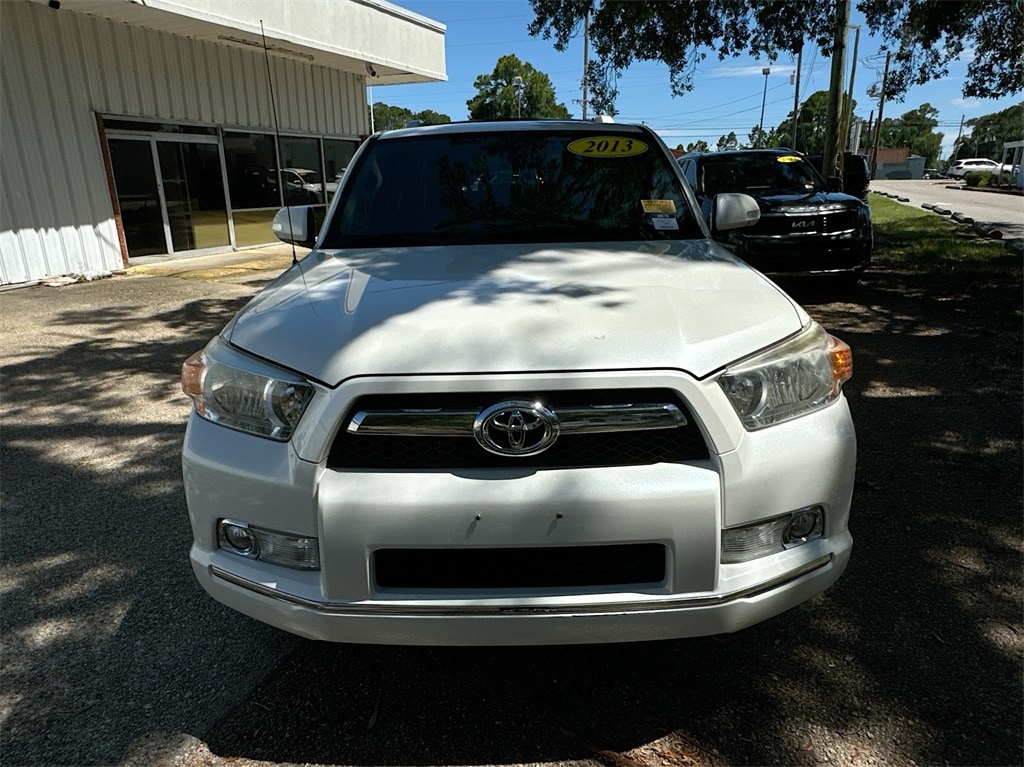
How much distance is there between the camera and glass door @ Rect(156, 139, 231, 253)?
1220cm

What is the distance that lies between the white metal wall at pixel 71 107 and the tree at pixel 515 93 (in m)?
41.6

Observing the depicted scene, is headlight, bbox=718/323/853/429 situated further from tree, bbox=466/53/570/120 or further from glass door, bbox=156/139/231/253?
tree, bbox=466/53/570/120

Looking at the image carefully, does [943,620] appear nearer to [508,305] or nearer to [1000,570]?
[1000,570]

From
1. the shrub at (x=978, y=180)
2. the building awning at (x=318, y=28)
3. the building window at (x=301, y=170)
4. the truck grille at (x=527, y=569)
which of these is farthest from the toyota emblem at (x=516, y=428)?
the shrub at (x=978, y=180)

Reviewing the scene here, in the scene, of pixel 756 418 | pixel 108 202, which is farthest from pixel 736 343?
pixel 108 202

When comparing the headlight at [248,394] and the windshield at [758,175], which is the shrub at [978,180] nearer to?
the windshield at [758,175]

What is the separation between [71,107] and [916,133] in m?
124

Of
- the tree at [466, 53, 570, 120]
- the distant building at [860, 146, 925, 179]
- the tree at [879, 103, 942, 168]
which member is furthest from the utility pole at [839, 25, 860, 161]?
the tree at [879, 103, 942, 168]

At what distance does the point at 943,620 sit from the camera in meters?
2.54

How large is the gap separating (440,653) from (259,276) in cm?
949

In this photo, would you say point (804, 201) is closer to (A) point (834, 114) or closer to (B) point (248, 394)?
(A) point (834, 114)

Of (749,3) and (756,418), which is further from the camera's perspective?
(749,3)

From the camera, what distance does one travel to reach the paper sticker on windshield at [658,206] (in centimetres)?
322

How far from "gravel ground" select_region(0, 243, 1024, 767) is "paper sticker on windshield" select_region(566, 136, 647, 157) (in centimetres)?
201
